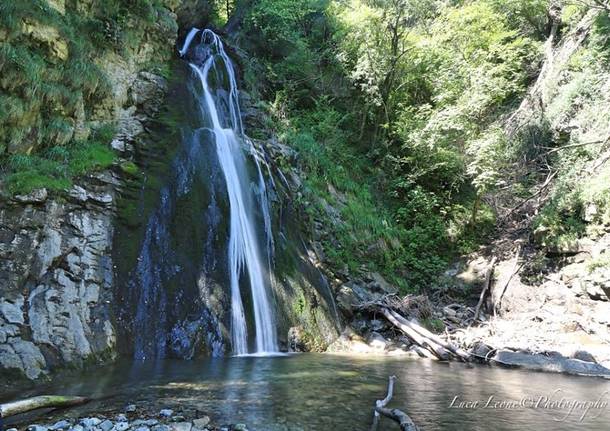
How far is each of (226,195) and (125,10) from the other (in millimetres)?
5839

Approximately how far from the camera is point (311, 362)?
8.39 metres

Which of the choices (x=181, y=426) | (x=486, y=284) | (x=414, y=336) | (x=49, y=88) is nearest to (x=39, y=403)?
(x=181, y=426)

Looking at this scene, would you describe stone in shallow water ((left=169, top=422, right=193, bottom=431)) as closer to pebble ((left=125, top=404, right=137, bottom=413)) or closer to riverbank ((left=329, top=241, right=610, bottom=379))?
pebble ((left=125, top=404, right=137, bottom=413))

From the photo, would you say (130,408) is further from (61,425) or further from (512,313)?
(512,313)

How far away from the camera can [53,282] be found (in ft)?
22.8

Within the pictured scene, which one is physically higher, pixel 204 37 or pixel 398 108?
pixel 204 37

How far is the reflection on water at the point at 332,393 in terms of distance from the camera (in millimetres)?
4867

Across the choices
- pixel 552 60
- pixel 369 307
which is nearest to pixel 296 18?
pixel 552 60

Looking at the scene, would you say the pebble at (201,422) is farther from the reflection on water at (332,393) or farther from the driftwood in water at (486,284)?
the driftwood in water at (486,284)

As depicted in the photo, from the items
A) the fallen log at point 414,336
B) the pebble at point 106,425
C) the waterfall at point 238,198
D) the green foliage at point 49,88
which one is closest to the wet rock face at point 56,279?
the green foliage at point 49,88

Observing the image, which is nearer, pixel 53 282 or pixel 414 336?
pixel 53 282

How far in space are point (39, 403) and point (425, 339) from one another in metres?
7.93

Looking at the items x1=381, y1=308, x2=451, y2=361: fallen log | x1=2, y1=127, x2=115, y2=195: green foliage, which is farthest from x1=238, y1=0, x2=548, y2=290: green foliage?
x1=2, y1=127, x2=115, y2=195: green foliage

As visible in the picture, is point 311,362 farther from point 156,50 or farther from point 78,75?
point 156,50
